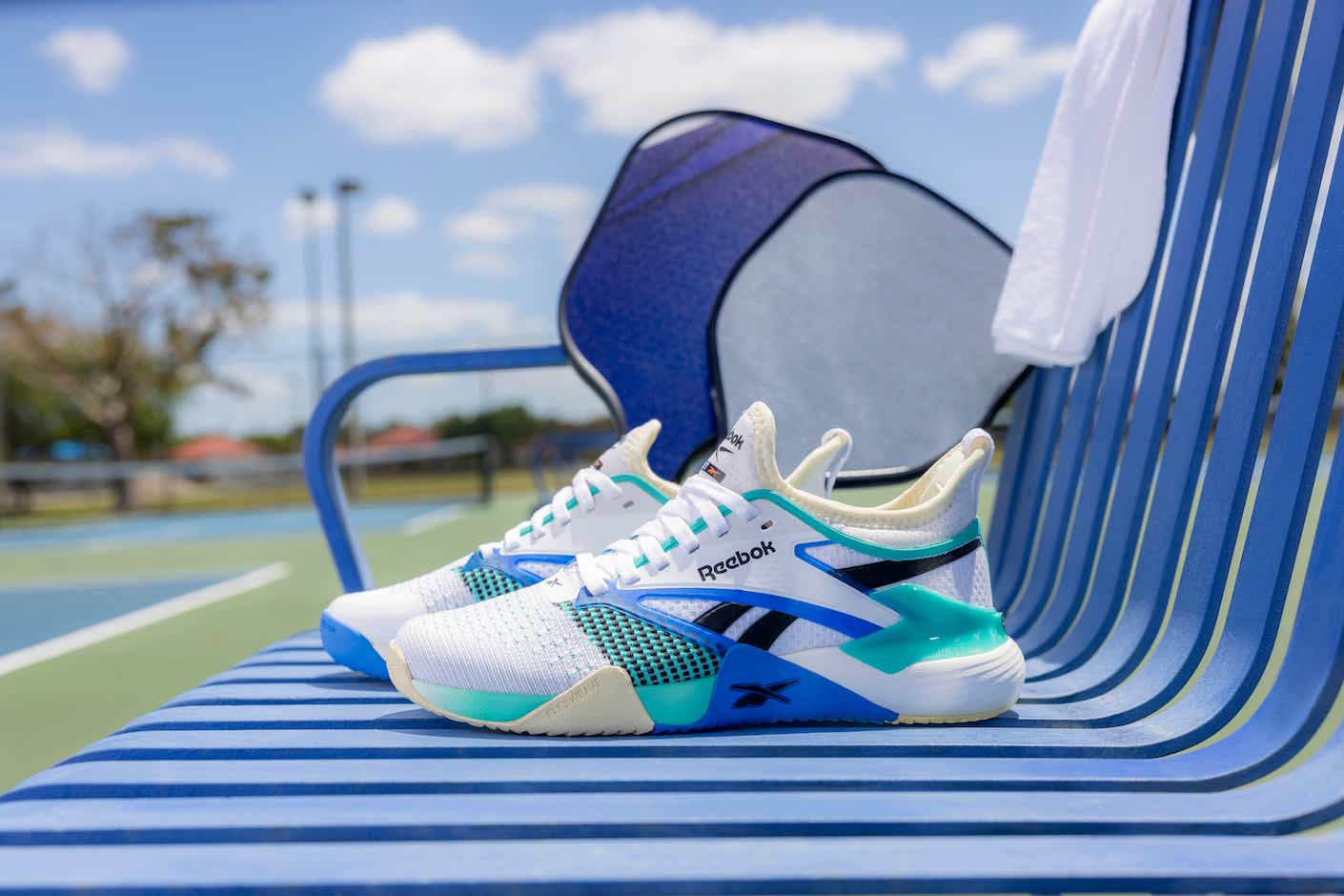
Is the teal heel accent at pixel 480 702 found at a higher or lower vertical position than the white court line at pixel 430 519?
higher

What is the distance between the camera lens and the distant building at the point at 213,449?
1474 centimetres

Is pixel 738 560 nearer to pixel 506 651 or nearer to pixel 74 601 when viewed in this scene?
pixel 506 651

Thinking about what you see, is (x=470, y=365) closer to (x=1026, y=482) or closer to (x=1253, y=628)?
(x=1026, y=482)

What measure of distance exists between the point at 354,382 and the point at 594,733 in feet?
2.71

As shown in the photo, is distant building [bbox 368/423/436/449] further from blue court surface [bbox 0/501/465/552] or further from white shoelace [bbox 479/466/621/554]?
white shoelace [bbox 479/466/621/554]

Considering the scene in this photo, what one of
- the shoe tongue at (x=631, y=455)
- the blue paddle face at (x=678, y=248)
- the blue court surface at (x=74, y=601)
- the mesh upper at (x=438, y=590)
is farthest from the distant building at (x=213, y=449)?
the shoe tongue at (x=631, y=455)

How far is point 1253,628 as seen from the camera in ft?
3.28

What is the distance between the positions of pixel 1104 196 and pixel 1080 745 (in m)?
0.89

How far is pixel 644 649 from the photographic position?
96 cm

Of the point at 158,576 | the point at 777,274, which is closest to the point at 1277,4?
the point at 777,274

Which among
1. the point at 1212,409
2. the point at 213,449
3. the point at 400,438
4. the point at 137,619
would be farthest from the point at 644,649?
the point at 213,449

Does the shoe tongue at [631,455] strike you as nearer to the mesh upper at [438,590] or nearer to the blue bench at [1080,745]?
the mesh upper at [438,590]

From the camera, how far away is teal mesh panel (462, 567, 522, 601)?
4.11 feet

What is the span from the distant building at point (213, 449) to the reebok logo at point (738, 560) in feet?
47.8
